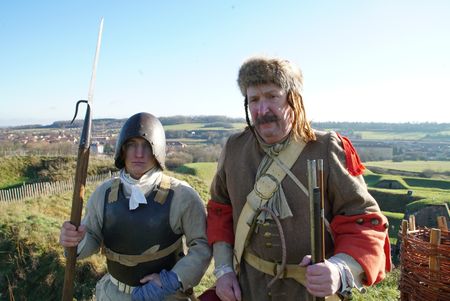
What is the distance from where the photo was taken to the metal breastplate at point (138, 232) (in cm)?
296

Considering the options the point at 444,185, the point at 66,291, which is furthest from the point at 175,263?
the point at 444,185

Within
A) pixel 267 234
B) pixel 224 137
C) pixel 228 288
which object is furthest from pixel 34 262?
pixel 224 137

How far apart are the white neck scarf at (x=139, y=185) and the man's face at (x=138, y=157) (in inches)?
1.7

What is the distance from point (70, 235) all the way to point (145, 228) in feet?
1.74

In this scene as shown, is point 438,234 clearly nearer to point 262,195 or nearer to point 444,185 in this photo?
A: point 262,195

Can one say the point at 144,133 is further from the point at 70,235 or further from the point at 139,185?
the point at 70,235

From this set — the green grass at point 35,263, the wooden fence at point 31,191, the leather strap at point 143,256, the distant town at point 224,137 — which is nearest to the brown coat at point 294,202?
the leather strap at point 143,256

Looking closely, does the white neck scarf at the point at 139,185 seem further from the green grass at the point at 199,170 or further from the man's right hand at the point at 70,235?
the green grass at the point at 199,170

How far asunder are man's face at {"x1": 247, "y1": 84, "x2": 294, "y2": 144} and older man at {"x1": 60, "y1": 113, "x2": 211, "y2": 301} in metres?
0.92

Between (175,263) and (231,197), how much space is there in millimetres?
790

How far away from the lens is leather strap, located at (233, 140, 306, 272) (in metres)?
2.51

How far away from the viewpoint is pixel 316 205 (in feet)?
6.47

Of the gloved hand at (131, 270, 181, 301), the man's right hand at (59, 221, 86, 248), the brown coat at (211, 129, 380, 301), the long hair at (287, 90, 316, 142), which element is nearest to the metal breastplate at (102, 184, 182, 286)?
the gloved hand at (131, 270, 181, 301)

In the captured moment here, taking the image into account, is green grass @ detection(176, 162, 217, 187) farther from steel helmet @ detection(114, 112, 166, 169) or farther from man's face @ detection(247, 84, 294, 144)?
man's face @ detection(247, 84, 294, 144)
